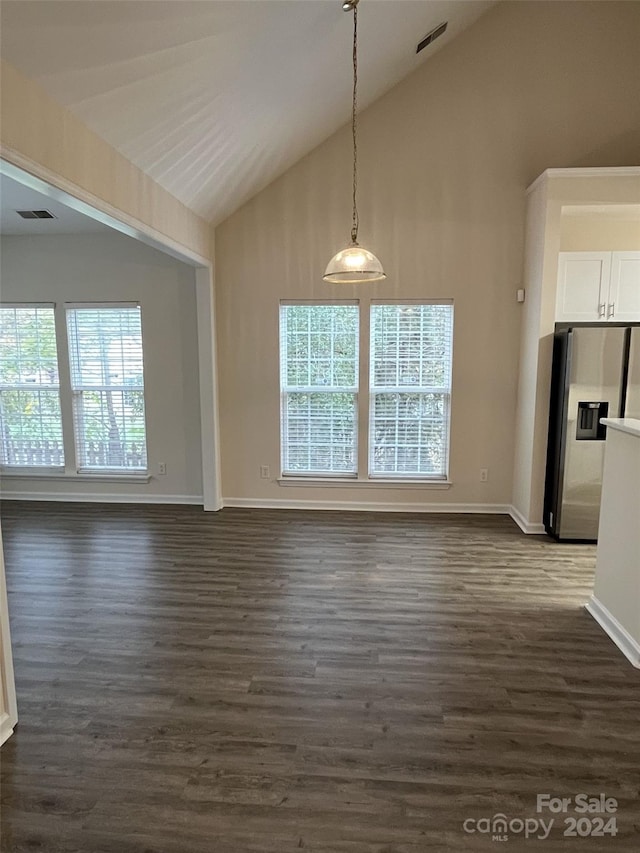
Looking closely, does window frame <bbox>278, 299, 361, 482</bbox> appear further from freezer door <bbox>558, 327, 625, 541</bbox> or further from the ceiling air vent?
the ceiling air vent

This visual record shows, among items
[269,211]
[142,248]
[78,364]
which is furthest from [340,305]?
[78,364]

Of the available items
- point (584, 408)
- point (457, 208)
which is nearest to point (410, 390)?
point (584, 408)

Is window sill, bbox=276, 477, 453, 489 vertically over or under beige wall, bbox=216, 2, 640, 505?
under

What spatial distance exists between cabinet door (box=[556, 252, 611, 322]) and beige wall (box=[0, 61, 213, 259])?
333 centimetres

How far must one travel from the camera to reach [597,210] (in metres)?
4.21

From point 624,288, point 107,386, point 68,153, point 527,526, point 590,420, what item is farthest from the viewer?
point 107,386

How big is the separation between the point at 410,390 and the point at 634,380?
1879 millimetres

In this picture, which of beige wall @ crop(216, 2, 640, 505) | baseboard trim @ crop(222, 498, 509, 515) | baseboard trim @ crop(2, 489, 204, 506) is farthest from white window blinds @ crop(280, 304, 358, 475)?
baseboard trim @ crop(2, 489, 204, 506)

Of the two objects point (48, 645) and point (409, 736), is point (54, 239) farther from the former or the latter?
point (409, 736)

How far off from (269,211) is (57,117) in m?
2.67

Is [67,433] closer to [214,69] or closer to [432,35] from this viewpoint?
[214,69]

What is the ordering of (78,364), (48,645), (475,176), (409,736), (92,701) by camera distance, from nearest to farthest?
(409,736) < (92,701) < (48,645) < (475,176) < (78,364)

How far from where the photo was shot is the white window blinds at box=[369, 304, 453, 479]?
193 inches

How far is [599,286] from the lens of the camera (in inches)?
173
